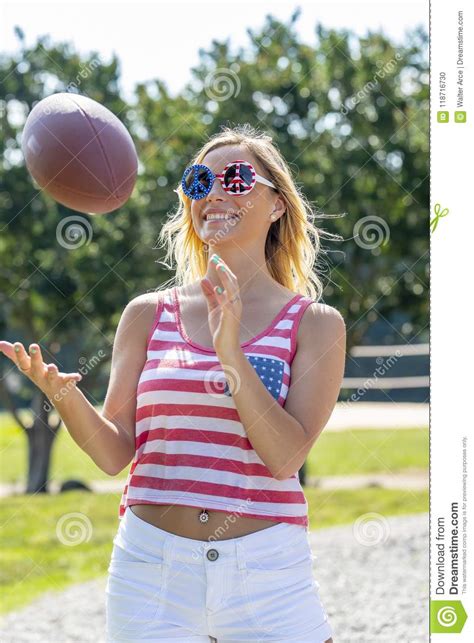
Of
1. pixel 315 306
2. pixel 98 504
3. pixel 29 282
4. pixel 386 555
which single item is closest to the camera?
pixel 315 306

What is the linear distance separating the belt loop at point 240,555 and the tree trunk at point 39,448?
50.6 feet

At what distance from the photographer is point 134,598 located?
258 centimetres

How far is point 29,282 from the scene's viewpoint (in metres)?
16.5

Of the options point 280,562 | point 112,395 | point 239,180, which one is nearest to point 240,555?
point 280,562

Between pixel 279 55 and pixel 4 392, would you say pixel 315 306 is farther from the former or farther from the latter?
pixel 4 392

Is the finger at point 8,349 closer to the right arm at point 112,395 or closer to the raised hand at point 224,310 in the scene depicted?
the right arm at point 112,395

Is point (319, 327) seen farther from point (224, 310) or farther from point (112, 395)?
point (112, 395)

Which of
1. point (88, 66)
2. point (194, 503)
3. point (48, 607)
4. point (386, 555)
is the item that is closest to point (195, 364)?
point (194, 503)

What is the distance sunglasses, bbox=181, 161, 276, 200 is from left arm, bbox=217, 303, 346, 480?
408mm

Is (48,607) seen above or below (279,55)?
below

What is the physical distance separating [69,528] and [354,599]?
5.59 metres

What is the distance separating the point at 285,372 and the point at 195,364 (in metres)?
0.25
